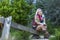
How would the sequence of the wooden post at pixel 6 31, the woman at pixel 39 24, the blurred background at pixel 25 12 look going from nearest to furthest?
the wooden post at pixel 6 31
the woman at pixel 39 24
the blurred background at pixel 25 12

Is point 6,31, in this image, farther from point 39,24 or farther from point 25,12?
point 25,12

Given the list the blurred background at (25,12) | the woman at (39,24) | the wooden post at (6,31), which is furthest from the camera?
the blurred background at (25,12)

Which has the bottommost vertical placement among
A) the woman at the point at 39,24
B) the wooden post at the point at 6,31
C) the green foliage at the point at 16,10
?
the wooden post at the point at 6,31

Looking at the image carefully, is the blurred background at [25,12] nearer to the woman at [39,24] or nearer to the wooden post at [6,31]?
the woman at [39,24]

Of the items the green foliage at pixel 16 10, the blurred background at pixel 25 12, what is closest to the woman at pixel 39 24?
the blurred background at pixel 25 12

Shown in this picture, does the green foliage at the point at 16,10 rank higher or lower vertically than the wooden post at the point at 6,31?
higher

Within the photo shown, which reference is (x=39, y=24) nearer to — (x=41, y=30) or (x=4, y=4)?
(x=41, y=30)

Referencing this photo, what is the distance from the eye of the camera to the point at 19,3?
764 cm

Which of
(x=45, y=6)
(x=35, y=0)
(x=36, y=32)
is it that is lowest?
(x=36, y=32)

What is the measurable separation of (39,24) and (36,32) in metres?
0.26

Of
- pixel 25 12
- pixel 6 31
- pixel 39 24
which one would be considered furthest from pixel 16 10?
pixel 6 31

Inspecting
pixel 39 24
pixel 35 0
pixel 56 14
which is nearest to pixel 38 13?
pixel 39 24

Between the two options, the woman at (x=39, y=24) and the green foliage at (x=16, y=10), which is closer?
the woman at (x=39, y=24)

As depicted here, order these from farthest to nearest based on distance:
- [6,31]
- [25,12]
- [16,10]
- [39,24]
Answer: [25,12]
[16,10]
[39,24]
[6,31]
